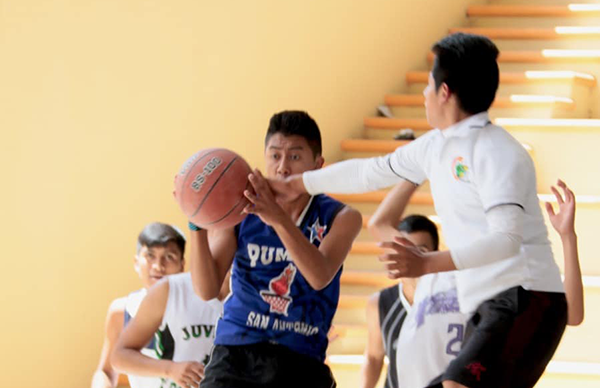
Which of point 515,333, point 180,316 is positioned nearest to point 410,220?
point 180,316

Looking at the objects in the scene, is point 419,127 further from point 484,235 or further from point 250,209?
point 484,235

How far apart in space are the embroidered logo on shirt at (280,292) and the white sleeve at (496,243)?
0.60 m

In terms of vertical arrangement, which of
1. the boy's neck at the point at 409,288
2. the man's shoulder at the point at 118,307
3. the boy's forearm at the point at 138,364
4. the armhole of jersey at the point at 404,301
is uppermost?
the boy's neck at the point at 409,288

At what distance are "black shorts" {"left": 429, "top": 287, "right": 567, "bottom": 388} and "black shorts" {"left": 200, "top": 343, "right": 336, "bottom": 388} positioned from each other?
0.45m

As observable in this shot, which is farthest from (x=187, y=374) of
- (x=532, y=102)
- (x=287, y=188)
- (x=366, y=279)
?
(x=532, y=102)

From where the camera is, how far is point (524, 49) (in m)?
6.79

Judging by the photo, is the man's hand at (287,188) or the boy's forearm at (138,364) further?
the boy's forearm at (138,364)

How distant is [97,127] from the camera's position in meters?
4.76

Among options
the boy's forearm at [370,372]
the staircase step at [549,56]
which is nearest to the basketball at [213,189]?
the boy's forearm at [370,372]

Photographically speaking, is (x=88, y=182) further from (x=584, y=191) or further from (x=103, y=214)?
(x=584, y=191)

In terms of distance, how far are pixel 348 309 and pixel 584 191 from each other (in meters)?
1.34

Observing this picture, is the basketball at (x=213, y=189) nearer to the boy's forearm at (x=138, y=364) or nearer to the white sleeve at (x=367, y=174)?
the white sleeve at (x=367, y=174)

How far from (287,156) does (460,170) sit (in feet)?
2.00

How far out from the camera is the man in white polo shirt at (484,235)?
2459 millimetres
